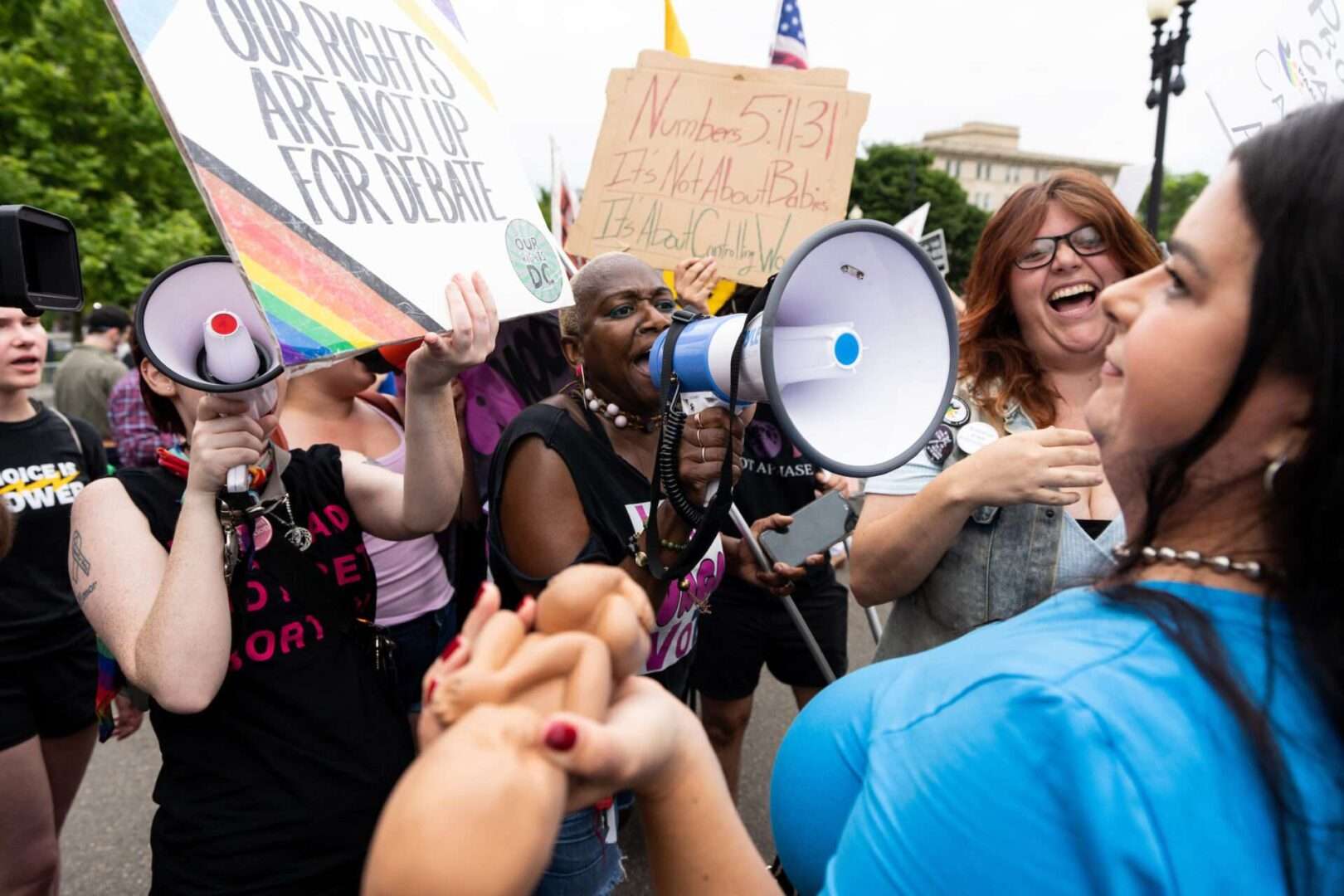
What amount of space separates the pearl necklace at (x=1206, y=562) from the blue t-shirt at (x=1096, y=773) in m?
0.02

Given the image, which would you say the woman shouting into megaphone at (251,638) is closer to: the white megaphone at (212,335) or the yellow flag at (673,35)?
the white megaphone at (212,335)

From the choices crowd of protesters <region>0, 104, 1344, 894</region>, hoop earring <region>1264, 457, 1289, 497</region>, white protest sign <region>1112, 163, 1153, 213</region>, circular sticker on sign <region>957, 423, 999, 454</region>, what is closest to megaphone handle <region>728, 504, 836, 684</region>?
crowd of protesters <region>0, 104, 1344, 894</region>

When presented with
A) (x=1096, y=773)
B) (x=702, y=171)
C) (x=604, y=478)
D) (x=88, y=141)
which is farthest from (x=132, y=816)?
(x=88, y=141)

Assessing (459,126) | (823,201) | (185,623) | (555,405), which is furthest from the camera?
(823,201)

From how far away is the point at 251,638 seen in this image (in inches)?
55.2

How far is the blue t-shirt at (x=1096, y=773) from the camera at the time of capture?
612mm

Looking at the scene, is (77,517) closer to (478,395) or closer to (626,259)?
(626,259)

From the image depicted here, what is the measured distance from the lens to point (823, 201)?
2719mm

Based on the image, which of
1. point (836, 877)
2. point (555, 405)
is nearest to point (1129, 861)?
Result: point (836, 877)

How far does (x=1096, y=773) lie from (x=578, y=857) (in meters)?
1.27

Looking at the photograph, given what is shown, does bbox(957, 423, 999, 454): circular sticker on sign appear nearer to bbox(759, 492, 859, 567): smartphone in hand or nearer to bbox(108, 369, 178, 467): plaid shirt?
bbox(759, 492, 859, 567): smartphone in hand

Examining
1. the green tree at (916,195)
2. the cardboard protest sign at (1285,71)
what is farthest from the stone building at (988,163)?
the cardboard protest sign at (1285,71)

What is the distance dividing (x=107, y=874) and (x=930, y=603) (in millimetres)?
2901

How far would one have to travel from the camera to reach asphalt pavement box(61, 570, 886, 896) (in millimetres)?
2723
